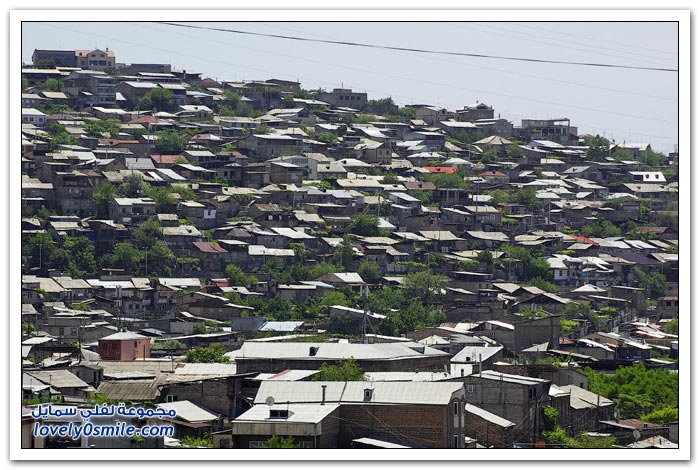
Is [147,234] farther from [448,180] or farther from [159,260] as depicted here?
[448,180]

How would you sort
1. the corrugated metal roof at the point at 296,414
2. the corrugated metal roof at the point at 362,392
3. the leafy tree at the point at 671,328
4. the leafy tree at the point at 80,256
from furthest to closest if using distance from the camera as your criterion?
the leafy tree at the point at 80,256 → the leafy tree at the point at 671,328 → the corrugated metal roof at the point at 362,392 → the corrugated metal roof at the point at 296,414

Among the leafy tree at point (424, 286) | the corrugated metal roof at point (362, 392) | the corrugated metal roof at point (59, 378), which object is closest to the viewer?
the corrugated metal roof at point (362, 392)

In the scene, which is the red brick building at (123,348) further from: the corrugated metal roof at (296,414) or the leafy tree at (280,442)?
the leafy tree at (280,442)

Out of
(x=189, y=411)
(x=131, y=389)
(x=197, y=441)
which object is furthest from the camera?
(x=131, y=389)

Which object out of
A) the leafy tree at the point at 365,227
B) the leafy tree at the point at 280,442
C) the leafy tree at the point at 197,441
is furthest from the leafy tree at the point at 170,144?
the leafy tree at the point at 280,442

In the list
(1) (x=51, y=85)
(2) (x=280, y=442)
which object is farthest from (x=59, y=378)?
(1) (x=51, y=85)
